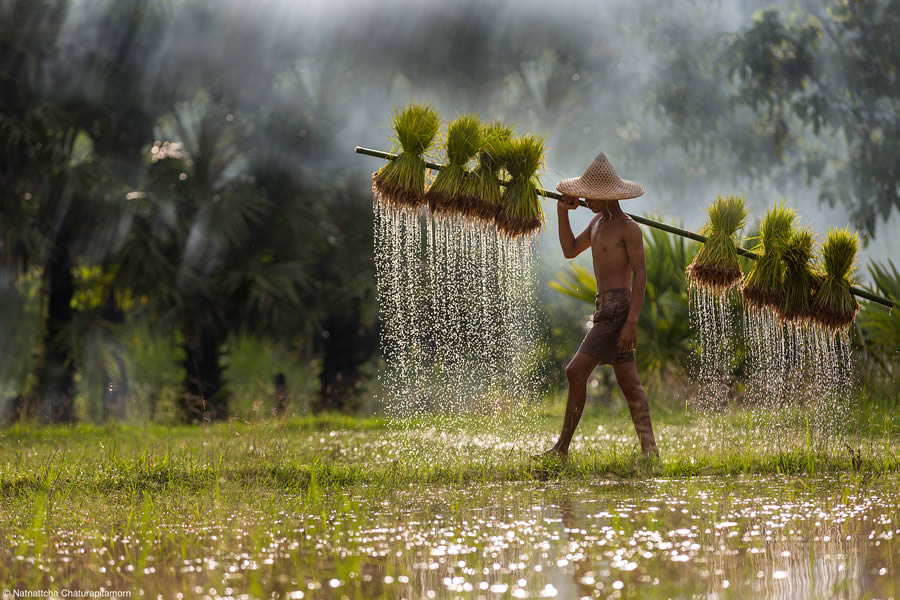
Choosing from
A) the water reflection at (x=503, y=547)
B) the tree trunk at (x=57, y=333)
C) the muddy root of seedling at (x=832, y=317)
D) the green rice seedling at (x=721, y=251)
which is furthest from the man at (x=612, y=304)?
the tree trunk at (x=57, y=333)

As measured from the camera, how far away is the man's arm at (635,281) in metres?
6.21

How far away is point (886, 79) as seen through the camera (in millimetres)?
19250

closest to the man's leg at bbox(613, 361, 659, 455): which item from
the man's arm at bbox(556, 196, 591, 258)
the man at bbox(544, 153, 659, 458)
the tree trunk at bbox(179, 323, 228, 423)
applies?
the man at bbox(544, 153, 659, 458)

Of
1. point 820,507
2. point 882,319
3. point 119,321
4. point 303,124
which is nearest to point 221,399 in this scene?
point 119,321

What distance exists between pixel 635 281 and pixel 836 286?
1.42 meters

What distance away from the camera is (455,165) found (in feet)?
20.8

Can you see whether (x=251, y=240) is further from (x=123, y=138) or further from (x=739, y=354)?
(x=739, y=354)

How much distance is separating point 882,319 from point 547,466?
4.62 meters

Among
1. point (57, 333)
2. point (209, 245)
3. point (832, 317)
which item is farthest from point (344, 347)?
Answer: point (832, 317)

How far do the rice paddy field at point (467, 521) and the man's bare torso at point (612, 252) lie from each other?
1.03 meters

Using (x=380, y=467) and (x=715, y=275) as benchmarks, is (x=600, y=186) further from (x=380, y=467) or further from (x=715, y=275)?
(x=380, y=467)

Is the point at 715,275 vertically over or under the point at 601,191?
under

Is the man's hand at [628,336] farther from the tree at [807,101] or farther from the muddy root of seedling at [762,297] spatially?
the tree at [807,101]

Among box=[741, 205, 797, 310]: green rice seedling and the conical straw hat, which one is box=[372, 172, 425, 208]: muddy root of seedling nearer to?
the conical straw hat
